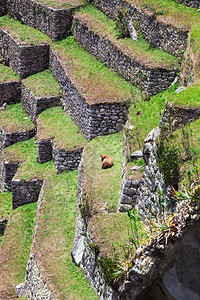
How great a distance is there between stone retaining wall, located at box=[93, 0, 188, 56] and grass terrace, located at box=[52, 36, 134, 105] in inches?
100

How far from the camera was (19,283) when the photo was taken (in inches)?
813

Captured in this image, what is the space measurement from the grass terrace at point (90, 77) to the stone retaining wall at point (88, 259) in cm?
606

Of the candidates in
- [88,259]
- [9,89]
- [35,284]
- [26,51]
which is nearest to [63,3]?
[26,51]

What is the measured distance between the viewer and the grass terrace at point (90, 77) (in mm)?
23984

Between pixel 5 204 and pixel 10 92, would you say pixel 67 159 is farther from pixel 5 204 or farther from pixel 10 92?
pixel 10 92

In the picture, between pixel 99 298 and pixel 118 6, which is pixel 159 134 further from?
pixel 118 6

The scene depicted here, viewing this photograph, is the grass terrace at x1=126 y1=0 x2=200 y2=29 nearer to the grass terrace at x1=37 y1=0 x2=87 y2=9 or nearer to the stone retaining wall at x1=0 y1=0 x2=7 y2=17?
the grass terrace at x1=37 y1=0 x2=87 y2=9

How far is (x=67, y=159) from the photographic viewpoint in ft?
79.8

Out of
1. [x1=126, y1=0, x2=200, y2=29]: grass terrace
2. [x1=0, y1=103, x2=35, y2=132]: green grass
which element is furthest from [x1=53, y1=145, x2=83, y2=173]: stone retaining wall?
[x1=126, y1=0, x2=200, y2=29]: grass terrace

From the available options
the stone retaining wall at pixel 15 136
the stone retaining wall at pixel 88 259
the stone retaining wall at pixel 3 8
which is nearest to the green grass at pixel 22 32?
the stone retaining wall at pixel 3 8

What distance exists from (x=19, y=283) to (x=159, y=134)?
28.3 ft

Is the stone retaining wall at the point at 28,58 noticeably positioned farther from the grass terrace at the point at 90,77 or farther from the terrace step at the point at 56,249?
the terrace step at the point at 56,249

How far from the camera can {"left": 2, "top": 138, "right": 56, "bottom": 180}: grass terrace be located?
2520 cm

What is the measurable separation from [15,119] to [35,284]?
533 inches
